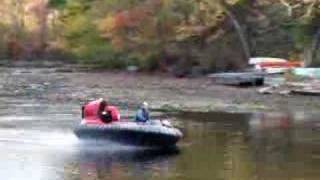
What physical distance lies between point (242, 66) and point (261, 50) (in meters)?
4.65

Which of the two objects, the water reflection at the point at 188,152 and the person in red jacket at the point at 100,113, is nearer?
the water reflection at the point at 188,152

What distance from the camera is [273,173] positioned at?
25.6 m

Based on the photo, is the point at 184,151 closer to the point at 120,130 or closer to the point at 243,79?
the point at 120,130

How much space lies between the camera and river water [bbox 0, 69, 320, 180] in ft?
84.5

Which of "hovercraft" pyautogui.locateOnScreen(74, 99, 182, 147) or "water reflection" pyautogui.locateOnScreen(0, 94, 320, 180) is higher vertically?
"hovercraft" pyautogui.locateOnScreen(74, 99, 182, 147)

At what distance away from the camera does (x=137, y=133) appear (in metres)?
30.6

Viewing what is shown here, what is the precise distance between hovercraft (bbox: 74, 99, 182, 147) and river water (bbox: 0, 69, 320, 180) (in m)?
0.32

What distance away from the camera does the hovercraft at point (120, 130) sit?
30.5 metres

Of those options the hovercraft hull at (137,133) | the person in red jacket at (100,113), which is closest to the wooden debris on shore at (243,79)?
the person in red jacket at (100,113)

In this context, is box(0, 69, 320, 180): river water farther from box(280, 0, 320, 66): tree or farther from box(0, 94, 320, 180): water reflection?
box(280, 0, 320, 66): tree

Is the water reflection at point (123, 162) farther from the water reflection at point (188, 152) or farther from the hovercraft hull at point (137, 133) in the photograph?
the hovercraft hull at point (137, 133)

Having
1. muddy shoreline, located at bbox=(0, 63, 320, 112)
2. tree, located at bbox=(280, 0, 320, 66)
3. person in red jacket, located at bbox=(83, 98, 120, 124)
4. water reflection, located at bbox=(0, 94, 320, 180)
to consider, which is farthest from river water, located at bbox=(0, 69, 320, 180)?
tree, located at bbox=(280, 0, 320, 66)

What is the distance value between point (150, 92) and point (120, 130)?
2289cm

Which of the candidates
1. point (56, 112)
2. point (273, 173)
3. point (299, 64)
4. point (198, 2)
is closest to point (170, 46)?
point (198, 2)
